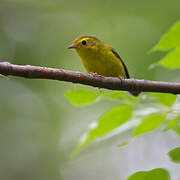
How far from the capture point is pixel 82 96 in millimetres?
2387

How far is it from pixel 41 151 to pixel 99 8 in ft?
14.9

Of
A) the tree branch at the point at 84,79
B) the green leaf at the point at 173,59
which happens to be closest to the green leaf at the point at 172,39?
the green leaf at the point at 173,59

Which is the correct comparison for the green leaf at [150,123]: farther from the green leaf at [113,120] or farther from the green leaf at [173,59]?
the green leaf at [173,59]

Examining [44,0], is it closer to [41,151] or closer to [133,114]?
[41,151]

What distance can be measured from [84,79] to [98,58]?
197 cm

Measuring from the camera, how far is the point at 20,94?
966 centimetres

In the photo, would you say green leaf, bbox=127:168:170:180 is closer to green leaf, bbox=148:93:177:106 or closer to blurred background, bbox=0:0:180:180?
green leaf, bbox=148:93:177:106

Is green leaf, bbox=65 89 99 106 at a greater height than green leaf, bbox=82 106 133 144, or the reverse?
green leaf, bbox=65 89 99 106

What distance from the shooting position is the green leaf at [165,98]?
2316 millimetres

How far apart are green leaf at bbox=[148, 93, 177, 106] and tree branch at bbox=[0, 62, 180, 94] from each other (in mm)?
211

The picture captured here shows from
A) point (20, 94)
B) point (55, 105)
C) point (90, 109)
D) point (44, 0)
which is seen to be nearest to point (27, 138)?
point (20, 94)

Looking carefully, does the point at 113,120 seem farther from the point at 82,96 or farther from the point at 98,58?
the point at 98,58

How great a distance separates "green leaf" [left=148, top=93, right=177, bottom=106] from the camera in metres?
2.32

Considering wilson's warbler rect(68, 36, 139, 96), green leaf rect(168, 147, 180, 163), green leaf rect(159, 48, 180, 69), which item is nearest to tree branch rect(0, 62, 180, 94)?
green leaf rect(159, 48, 180, 69)
